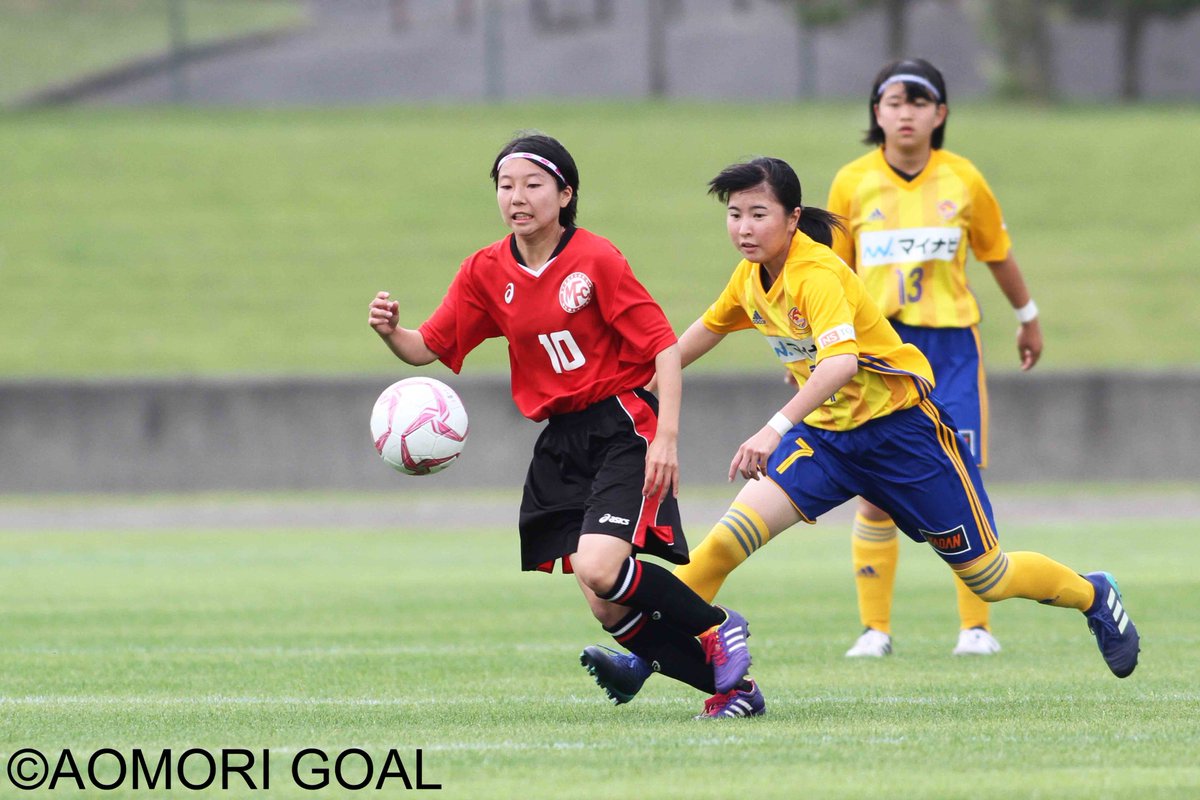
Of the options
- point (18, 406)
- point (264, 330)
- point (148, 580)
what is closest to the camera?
point (148, 580)

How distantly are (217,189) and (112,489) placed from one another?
8.47m

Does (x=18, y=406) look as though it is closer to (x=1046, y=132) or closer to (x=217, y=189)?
(x=217, y=189)

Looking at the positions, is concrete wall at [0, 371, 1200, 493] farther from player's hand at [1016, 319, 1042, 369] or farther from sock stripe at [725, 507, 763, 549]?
sock stripe at [725, 507, 763, 549]

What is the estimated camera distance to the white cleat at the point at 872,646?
7832 mm

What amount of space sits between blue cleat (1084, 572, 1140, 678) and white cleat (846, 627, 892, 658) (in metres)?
1.30

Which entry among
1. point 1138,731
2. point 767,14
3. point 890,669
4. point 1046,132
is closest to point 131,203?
point 767,14

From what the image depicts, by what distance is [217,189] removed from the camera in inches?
1037

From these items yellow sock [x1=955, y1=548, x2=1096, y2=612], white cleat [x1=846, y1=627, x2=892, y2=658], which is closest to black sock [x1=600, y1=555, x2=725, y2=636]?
yellow sock [x1=955, y1=548, x2=1096, y2=612]

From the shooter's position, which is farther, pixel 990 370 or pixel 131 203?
pixel 131 203

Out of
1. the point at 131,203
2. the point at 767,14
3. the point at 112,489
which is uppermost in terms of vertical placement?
the point at 767,14

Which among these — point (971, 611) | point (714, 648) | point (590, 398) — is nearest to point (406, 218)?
point (971, 611)

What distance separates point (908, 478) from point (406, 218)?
1945 cm


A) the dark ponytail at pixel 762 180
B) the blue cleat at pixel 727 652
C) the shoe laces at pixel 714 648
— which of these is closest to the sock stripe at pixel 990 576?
the blue cleat at pixel 727 652

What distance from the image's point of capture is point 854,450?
6.52 metres
